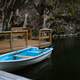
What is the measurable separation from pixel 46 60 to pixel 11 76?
12.1 m

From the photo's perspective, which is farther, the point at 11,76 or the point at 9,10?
the point at 9,10

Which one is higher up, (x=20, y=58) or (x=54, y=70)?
(x=20, y=58)

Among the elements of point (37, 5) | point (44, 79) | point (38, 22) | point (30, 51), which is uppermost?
point (37, 5)

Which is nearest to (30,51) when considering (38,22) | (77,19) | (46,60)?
(46,60)

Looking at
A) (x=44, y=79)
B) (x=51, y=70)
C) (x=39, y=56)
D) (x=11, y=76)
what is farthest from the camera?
(x=39, y=56)

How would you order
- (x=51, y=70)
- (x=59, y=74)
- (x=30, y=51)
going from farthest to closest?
(x=30, y=51) < (x=51, y=70) < (x=59, y=74)

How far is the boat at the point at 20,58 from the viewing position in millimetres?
11246

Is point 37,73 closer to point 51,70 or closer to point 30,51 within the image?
point 51,70

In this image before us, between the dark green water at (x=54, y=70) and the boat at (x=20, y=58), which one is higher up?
the boat at (x=20, y=58)

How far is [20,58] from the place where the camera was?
12812 millimetres

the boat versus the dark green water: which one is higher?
the boat

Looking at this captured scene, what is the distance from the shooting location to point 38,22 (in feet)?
114

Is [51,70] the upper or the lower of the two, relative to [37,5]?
lower

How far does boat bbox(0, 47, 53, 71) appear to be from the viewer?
11.2 metres
